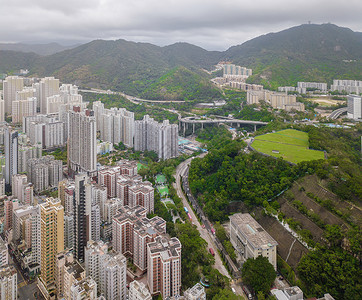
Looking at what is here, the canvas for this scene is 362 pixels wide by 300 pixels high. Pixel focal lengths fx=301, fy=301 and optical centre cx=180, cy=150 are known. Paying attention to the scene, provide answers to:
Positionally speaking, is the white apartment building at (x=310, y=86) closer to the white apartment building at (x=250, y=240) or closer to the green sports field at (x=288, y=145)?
the green sports field at (x=288, y=145)

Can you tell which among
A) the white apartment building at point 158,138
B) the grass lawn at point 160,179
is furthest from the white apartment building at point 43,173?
the white apartment building at point 158,138

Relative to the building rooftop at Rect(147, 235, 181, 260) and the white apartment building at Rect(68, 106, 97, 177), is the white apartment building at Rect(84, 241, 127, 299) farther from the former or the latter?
the white apartment building at Rect(68, 106, 97, 177)

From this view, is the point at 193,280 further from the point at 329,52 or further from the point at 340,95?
the point at 329,52

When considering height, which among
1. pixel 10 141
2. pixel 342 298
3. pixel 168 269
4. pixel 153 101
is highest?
pixel 153 101

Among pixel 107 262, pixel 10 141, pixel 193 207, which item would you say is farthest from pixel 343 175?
pixel 10 141

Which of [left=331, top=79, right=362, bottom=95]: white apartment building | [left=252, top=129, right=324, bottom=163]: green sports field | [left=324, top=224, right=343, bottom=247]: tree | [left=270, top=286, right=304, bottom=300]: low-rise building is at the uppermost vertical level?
[left=331, top=79, right=362, bottom=95]: white apartment building

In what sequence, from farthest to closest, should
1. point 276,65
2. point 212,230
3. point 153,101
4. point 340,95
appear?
1. point 276,65
2. point 153,101
3. point 340,95
4. point 212,230

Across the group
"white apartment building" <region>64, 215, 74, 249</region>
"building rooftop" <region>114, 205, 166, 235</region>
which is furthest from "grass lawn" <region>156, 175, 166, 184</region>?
"white apartment building" <region>64, 215, 74, 249</region>
